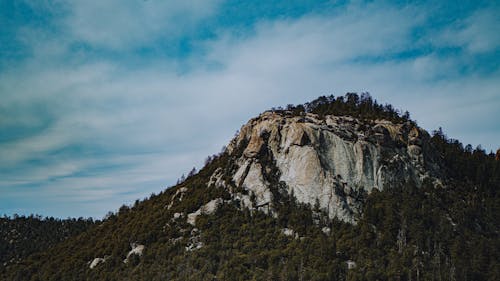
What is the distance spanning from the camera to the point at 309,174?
150375mm

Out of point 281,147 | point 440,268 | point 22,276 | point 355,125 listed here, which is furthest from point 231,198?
point 22,276

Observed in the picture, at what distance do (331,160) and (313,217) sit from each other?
24.6 m

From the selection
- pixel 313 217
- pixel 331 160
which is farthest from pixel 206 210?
pixel 331 160

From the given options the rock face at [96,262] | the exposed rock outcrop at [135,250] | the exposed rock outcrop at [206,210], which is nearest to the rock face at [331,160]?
the exposed rock outcrop at [206,210]

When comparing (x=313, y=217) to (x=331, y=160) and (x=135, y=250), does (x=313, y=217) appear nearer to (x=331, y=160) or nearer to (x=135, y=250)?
(x=331, y=160)

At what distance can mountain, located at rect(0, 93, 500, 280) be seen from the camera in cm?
11919

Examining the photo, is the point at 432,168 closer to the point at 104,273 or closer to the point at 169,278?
the point at 169,278

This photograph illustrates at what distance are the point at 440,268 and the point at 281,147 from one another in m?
67.0

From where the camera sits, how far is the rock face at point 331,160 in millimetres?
147250

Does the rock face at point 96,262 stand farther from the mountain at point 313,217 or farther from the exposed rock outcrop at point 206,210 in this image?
the exposed rock outcrop at point 206,210

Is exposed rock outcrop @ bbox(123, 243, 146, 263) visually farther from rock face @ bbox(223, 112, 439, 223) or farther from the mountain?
rock face @ bbox(223, 112, 439, 223)

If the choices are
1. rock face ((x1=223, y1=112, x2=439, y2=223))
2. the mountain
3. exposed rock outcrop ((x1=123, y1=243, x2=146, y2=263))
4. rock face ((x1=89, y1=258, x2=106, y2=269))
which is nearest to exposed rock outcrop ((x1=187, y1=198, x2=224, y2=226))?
the mountain

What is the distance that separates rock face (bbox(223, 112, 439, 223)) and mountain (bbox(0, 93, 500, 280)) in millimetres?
403

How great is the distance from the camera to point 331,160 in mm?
155000
